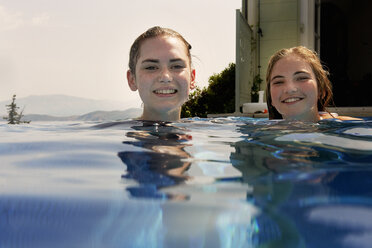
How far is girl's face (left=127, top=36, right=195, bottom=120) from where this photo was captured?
8.93 ft

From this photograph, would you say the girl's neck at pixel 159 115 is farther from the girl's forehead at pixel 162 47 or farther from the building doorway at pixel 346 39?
the building doorway at pixel 346 39

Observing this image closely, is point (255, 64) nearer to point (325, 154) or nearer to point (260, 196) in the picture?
point (325, 154)

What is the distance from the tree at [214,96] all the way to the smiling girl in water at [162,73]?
596cm

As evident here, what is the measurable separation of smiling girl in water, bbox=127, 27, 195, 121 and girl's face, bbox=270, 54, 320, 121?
860 mm

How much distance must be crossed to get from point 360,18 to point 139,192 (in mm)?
11894

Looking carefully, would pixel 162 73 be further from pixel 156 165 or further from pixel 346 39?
pixel 346 39

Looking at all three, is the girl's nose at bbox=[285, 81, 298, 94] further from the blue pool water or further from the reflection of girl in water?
the blue pool water

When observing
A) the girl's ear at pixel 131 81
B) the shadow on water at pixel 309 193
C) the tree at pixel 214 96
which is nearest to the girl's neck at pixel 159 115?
the girl's ear at pixel 131 81

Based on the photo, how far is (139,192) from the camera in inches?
33.8

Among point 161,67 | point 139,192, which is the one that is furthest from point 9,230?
point 161,67

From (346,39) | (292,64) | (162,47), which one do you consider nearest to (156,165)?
(162,47)

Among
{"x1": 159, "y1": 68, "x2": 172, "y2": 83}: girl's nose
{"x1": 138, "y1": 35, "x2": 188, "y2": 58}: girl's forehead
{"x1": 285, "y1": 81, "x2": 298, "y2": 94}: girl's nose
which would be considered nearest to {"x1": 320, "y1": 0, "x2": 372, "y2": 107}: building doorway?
{"x1": 285, "y1": 81, "x2": 298, "y2": 94}: girl's nose

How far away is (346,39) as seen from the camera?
35.6 ft

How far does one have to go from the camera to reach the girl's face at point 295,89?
3023mm
